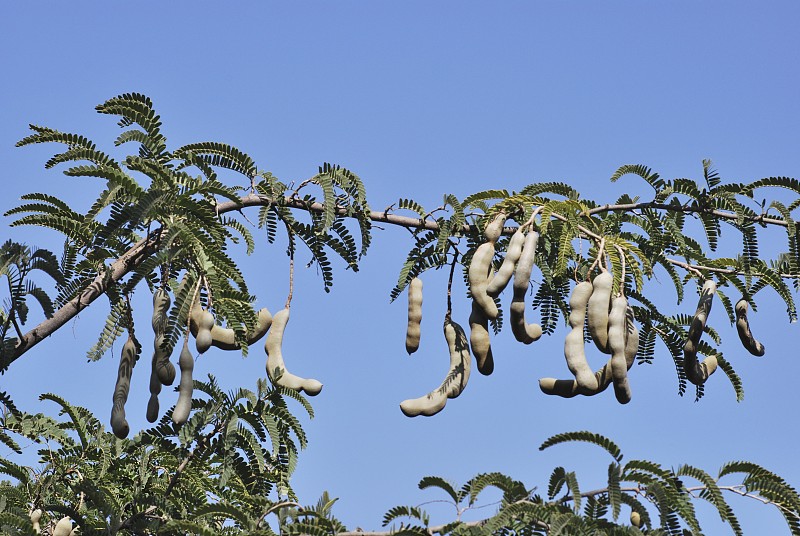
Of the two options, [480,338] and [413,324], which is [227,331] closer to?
[413,324]

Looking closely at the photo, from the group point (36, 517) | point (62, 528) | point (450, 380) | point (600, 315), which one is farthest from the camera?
point (36, 517)

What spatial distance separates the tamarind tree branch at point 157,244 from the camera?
15.3 ft

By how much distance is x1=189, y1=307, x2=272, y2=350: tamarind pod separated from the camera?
444 cm

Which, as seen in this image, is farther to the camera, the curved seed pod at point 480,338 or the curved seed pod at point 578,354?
the curved seed pod at point 480,338

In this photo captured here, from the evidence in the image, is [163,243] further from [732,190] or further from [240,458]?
[732,190]

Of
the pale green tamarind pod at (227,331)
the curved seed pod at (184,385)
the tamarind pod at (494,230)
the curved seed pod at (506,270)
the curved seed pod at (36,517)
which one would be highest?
the tamarind pod at (494,230)

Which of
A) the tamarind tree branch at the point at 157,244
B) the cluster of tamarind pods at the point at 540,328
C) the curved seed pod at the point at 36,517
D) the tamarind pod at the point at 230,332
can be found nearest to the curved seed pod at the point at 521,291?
the cluster of tamarind pods at the point at 540,328

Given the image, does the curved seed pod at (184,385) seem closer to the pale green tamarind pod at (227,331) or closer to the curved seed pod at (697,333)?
the pale green tamarind pod at (227,331)

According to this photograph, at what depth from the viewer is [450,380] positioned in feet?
15.3

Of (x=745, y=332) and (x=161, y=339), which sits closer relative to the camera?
(x=161, y=339)

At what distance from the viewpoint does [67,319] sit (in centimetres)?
467

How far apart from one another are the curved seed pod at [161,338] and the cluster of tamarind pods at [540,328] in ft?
3.18

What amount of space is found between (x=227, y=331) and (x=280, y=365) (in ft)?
1.15

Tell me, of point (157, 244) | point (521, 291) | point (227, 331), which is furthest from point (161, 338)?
point (521, 291)
